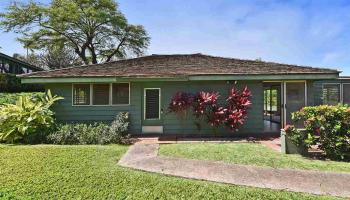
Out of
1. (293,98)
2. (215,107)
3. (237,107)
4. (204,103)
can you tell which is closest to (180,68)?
(204,103)

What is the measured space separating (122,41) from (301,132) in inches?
1185

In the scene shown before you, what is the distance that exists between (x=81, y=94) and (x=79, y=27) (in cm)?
2266

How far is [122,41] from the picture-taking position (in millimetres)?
34531

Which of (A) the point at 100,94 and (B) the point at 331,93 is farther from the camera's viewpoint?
(B) the point at 331,93

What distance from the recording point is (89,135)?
9.37 m

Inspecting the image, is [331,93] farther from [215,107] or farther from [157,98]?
[157,98]

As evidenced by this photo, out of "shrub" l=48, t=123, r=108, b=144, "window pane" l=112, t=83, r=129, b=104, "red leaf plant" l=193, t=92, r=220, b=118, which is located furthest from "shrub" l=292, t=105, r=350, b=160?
"window pane" l=112, t=83, r=129, b=104

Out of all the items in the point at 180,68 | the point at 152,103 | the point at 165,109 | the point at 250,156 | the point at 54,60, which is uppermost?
the point at 54,60

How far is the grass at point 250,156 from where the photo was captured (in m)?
6.43

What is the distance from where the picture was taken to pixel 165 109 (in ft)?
36.9

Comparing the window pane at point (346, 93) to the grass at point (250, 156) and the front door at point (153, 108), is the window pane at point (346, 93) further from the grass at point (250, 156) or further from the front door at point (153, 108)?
the front door at point (153, 108)

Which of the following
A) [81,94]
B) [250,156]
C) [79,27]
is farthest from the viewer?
[79,27]

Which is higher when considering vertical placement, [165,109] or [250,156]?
[165,109]

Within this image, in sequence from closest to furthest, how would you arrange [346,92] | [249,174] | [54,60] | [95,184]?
1. [95,184]
2. [249,174]
3. [346,92]
4. [54,60]
